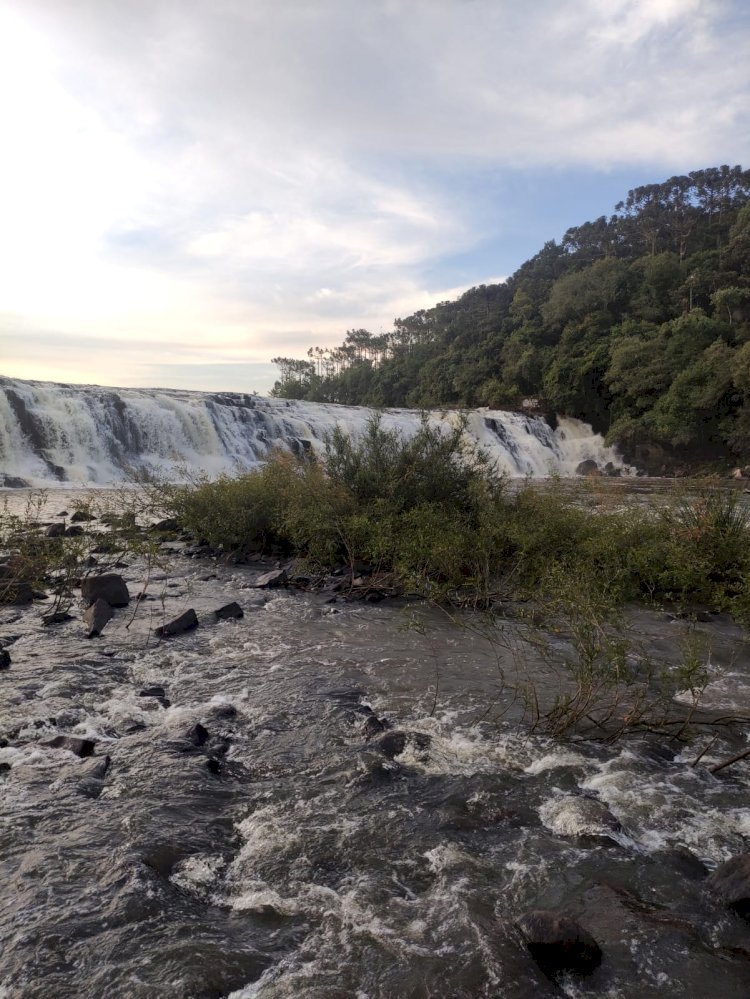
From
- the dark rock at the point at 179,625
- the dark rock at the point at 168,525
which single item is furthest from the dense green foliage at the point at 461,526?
the dark rock at the point at 179,625

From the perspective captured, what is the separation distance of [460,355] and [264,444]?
116ft

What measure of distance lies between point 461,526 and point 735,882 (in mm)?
6817

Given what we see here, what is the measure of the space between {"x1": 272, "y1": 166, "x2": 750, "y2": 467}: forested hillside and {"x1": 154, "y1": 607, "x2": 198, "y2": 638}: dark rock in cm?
1370

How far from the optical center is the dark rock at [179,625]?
7.54 metres

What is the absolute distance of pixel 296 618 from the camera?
329 inches

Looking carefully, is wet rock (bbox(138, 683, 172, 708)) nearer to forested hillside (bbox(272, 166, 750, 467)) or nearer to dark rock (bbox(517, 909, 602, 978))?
dark rock (bbox(517, 909, 602, 978))

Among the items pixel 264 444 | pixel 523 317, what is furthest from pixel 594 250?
pixel 264 444

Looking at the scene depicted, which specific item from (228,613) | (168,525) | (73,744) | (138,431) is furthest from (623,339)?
(73,744)

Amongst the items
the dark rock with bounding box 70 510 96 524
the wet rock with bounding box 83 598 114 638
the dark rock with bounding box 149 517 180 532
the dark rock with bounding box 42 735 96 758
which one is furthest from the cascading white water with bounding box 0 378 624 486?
the dark rock with bounding box 42 735 96 758

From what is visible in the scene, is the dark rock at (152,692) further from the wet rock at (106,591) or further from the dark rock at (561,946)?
the dark rock at (561,946)

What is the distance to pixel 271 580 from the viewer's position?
10.0 metres

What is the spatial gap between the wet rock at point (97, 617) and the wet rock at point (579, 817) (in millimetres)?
5698

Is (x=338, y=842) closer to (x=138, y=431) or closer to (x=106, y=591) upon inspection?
(x=106, y=591)

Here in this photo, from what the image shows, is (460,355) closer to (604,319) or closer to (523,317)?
(523,317)
